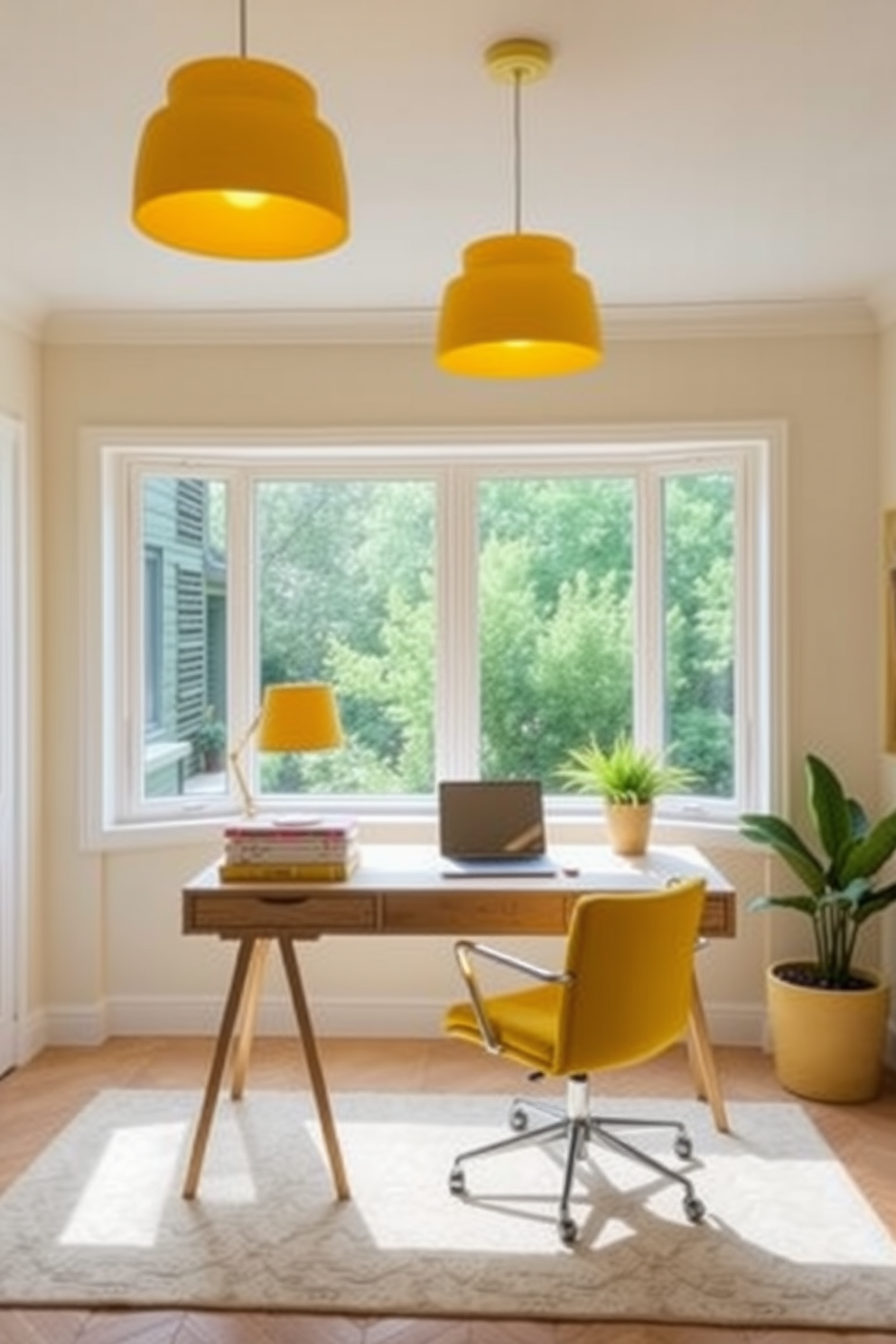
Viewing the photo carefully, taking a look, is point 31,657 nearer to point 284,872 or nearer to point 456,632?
point 284,872

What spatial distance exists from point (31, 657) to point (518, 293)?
8.23ft

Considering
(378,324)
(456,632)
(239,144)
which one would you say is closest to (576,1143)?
(456,632)

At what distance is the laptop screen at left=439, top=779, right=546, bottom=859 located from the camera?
352 centimetres

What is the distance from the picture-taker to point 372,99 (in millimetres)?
2461

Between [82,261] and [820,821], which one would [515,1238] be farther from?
[82,261]

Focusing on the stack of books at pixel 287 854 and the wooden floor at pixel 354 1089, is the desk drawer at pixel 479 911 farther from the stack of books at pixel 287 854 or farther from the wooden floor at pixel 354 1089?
the wooden floor at pixel 354 1089

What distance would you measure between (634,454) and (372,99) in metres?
2.04

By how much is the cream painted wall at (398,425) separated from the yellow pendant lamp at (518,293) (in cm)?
178

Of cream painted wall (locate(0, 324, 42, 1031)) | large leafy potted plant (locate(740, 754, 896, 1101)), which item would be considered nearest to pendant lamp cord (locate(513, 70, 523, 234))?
cream painted wall (locate(0, 324, 42, 1031))

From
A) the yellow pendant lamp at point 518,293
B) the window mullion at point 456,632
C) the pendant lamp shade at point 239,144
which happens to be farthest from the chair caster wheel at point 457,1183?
the pendant lamp shade at point 239,144

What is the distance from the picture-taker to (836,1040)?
11.5 ft

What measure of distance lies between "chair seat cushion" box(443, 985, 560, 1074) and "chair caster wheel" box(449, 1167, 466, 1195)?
13.3 inches

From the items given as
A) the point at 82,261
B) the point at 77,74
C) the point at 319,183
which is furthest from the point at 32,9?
the point at 82,261

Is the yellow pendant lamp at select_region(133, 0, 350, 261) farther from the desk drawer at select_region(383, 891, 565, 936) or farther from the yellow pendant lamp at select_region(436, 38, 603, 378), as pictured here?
the desk drawer at select_region(383, 891, 565, 936)
